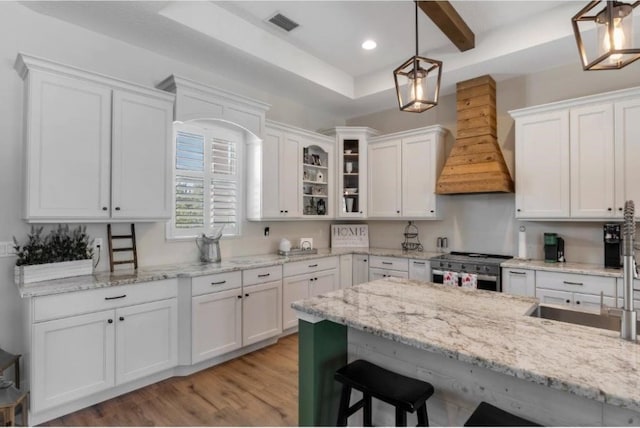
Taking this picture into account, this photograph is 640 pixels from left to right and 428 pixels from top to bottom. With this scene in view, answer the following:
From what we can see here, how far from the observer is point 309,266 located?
4.04m

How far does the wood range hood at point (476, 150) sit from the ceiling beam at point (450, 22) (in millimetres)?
577

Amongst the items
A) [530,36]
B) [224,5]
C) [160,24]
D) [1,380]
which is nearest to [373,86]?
[530,36]

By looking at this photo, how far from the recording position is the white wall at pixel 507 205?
3.45m

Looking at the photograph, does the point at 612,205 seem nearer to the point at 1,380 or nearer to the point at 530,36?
the point at 530,36

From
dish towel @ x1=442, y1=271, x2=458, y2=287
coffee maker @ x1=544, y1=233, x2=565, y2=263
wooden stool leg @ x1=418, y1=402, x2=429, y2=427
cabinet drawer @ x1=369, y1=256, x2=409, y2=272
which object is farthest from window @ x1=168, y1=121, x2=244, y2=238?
coffee maker @ x1=544, y1=233, x2=565, y2=263

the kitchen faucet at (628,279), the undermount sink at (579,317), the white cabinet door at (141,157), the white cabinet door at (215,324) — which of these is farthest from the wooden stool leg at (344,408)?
the white cabinet door at (141,157)

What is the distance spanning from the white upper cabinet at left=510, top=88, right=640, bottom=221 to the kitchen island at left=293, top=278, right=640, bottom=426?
1.96 meters

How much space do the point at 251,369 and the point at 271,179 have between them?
2.08 meters

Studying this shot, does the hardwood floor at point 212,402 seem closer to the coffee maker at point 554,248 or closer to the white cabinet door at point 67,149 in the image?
the white cabinet door at point 67,149

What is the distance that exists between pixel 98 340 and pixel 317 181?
3.10 meters

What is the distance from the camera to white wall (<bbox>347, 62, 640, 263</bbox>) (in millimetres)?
3453

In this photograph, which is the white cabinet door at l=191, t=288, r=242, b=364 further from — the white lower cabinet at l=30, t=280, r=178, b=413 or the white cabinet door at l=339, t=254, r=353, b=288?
the white cabinet door at l=339, t=254, r=353, b=288

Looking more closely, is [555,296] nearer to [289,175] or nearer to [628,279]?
[628,279]

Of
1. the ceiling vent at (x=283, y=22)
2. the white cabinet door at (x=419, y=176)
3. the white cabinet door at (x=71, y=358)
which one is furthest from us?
the white cabinet door at (x=419, y=176)
